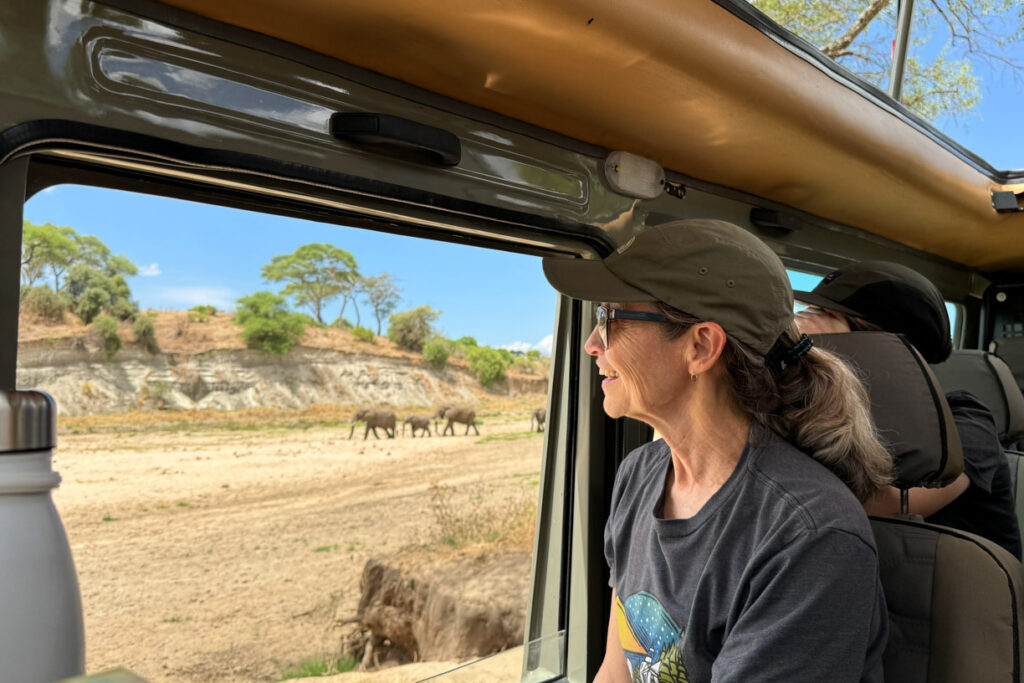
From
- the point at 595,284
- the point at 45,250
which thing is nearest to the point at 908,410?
the point at 595,284

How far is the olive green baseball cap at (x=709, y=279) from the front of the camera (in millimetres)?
1289

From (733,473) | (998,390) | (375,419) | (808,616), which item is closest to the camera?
(808,616)

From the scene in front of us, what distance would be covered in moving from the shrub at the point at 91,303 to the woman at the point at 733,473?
3.52 ft

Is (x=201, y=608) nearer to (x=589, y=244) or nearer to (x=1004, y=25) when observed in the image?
(x=589, y=244)

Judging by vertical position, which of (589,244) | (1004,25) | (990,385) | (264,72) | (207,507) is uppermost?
(1004,25)

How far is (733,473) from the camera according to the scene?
127 cm

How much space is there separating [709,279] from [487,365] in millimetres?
1674

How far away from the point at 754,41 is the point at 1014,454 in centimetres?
203

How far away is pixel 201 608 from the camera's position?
2.18 meters

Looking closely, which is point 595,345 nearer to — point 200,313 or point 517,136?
point 517,136

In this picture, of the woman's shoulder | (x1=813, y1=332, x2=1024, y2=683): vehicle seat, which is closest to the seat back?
(x1=813, y1=332, x2=1024, y2=683): vehicle seat

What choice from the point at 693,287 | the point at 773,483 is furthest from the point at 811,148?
the point at 773,483

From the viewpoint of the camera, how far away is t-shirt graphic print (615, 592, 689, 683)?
1.26 metres

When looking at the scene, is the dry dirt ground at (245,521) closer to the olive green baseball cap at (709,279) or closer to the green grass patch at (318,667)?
the green grass patch at (318,667)
